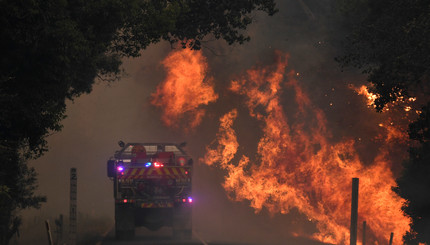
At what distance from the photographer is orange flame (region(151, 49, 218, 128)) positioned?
1895 inches

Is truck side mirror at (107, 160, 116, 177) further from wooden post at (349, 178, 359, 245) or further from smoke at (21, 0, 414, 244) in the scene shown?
smoke at (21, 0, 414, 244)

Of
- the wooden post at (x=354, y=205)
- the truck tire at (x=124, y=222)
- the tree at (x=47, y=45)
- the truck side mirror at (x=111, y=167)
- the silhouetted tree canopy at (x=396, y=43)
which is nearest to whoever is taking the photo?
the tree at (x=47, y=45)

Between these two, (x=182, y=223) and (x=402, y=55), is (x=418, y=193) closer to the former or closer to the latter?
(x=402, y=55)

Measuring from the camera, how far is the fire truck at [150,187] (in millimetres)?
26344

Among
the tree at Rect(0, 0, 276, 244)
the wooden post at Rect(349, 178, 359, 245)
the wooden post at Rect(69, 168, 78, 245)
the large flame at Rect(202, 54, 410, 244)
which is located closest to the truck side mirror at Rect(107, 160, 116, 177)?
the wooden post at Rect(69, 168, 78, 245)

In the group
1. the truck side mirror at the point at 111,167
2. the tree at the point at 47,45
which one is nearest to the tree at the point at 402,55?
the tree at the point at 47,45

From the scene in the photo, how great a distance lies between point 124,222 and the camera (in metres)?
27.2

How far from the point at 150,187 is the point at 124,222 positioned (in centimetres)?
168

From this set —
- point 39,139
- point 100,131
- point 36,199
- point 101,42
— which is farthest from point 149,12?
point 100,131

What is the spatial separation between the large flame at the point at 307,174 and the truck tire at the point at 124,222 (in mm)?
19101

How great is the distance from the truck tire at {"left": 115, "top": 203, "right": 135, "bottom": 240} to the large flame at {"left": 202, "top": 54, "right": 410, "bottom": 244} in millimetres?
19101

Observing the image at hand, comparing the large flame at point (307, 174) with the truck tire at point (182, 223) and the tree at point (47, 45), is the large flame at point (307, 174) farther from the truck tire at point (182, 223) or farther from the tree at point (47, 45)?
the tree at point (47, 45)

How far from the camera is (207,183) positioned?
166 feet

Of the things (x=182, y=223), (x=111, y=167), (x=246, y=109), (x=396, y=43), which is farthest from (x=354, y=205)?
(x=246, y=109)
